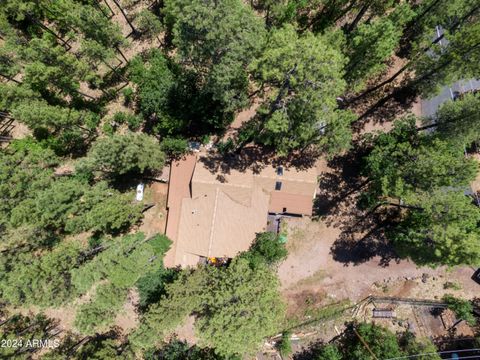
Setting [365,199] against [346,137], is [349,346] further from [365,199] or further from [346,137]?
[346,137]

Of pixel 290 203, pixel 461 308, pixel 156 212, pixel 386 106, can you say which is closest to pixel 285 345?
pixel 290 203

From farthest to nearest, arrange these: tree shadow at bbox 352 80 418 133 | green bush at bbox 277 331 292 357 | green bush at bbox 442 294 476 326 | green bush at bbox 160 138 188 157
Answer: tree shadow at bbox 352 80 418 133
green bush at bbox 160 138 188 157
green bush at bbox 277 331 292 357
green bush at bbox 442 294 476 326

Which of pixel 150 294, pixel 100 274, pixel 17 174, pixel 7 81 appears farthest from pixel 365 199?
pixel 7 81

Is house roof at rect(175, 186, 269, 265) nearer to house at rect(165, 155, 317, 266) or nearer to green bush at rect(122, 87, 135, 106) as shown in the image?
house at rect(165, 155, 317, 266)

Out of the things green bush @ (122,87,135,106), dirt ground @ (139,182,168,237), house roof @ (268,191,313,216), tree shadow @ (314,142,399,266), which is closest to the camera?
house roof @ (268,191,313,216)

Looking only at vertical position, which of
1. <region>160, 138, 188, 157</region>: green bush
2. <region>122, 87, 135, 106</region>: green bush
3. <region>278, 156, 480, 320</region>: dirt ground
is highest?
<region>122, 87, 135, 106</region>: green bush

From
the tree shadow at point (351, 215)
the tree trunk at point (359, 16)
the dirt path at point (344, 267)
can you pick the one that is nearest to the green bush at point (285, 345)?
the dirt path at point (344, 267)

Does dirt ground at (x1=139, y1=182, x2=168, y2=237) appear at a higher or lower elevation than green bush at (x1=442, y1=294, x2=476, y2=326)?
higher

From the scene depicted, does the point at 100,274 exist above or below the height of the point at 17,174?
below

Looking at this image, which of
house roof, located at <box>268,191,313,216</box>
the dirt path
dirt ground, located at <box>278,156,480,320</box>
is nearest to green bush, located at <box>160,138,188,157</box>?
house roof, located at <box>268,191,313,216</box>
